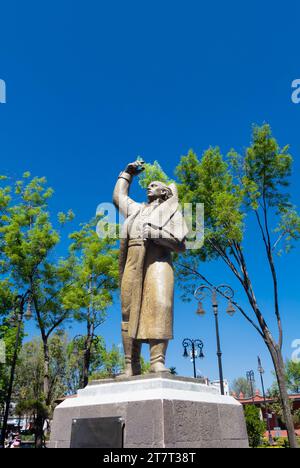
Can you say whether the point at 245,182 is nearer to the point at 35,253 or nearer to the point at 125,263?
the point at 35,253

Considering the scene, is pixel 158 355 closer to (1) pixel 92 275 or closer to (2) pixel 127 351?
(2) pixel 127 351

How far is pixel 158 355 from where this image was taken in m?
5.22

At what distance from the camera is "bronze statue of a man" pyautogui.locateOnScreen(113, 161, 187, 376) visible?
5363mm

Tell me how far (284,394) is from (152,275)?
1324cm

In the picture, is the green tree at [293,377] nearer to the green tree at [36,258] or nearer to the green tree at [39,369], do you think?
the green tree at [39,369]

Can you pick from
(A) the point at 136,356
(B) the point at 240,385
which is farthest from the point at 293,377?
(A) the point at 136,356

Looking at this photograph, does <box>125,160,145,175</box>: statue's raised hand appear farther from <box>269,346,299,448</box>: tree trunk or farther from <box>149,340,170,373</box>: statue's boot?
<box>269,346,299,448</box>: tree trunk

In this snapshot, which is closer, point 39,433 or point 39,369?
point 39,433

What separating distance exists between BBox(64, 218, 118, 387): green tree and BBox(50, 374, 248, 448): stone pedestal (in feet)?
53.7

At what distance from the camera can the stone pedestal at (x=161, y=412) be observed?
14.0 feet

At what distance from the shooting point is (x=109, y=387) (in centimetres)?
504

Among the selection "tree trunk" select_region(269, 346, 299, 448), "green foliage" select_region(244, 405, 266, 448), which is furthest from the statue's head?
"green foliage" select_region(244, 405, 266, 448)

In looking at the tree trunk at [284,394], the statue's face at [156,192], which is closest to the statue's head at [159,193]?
the statue's face at [156,192]
